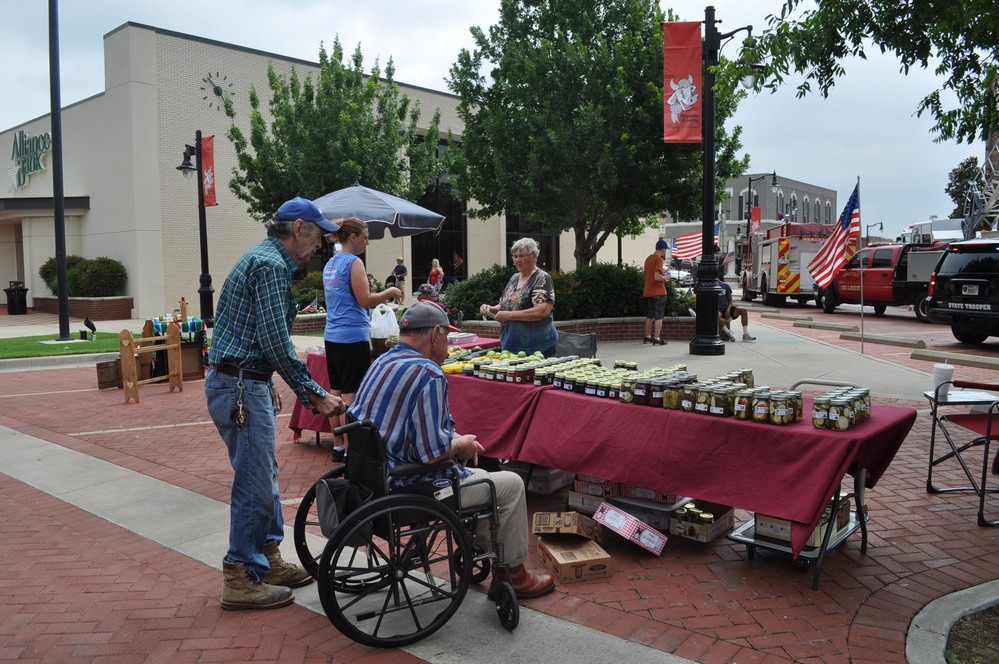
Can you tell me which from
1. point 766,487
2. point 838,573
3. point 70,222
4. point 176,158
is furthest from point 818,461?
point 70,222

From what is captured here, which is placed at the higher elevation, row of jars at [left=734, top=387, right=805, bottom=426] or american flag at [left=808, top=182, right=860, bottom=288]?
american flag at [left=808, top=182, right=860, bottom=288]

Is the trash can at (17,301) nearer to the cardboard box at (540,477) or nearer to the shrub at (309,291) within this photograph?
the shrub at (309,291)

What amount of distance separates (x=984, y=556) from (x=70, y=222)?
2997 cm

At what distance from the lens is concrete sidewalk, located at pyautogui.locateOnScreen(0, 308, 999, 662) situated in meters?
3.44

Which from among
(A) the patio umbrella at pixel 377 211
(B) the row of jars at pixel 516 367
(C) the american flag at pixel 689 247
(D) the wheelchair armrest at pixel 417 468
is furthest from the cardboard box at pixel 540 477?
(C) the american flag at pixel 689 247

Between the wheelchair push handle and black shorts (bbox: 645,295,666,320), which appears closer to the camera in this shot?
the wheelchair push handle

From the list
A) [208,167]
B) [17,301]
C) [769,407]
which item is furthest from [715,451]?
[17,301]

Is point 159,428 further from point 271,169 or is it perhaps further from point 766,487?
point 271,169

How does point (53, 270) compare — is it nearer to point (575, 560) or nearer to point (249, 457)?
point (249, 457)

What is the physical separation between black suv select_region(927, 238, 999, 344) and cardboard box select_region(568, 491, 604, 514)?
40.9ft

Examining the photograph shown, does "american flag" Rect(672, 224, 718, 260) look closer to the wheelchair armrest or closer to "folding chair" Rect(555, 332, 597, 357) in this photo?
"folding chair" Rect(555, 332, 597, 357)

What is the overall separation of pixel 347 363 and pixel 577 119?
10497 mm

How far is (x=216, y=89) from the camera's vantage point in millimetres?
25844

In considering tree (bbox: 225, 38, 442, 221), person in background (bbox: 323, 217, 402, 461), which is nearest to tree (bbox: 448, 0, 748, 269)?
tree (bbox: 225, 38, 442, 221)
